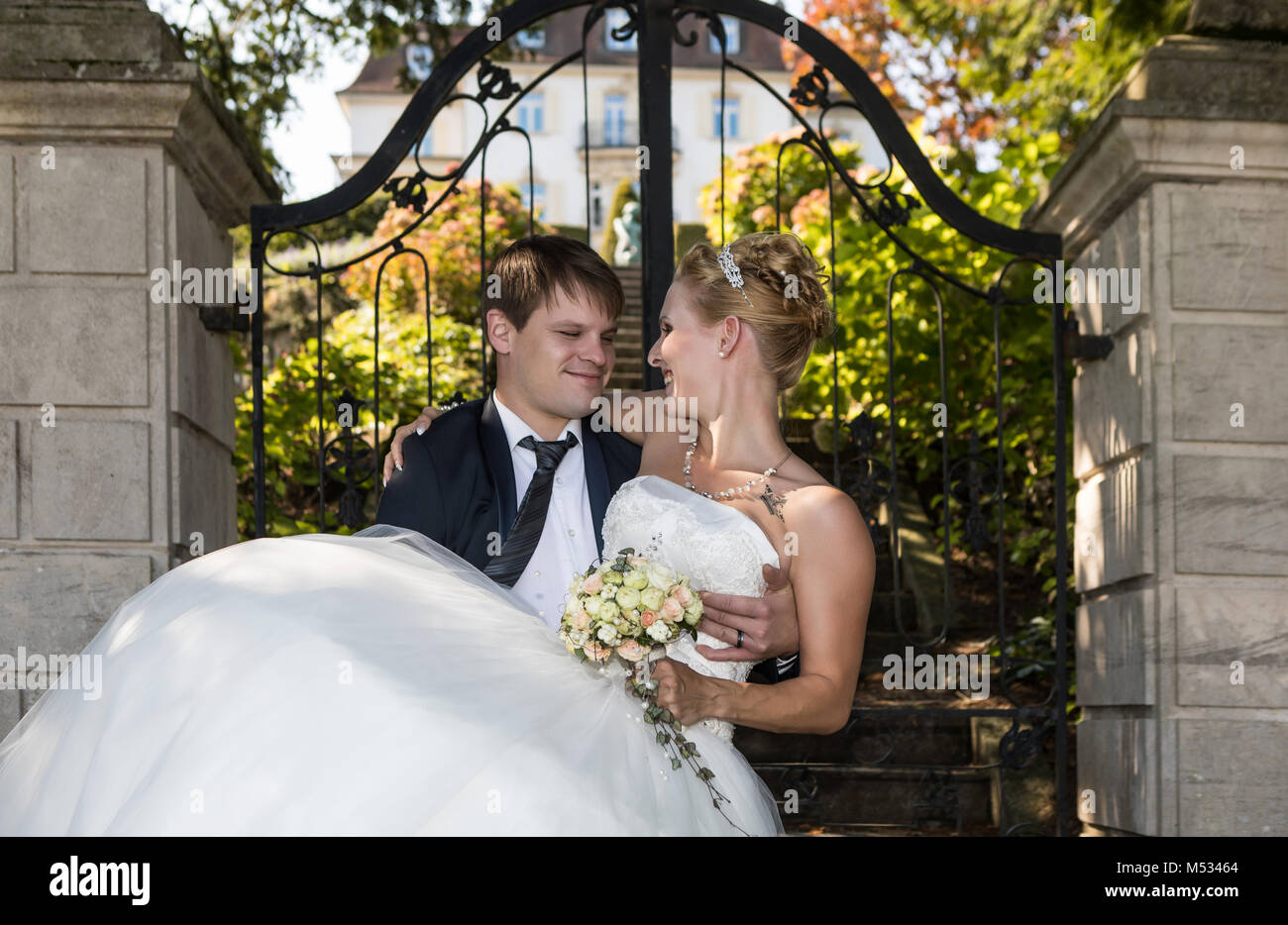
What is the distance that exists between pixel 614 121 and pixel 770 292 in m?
36.2

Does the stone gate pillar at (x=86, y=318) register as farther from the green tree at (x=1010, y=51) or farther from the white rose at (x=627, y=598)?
the green tree at (x=1010, y=51)

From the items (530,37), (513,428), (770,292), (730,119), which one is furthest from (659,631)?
(730,119)

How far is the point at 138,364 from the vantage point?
4.02 m

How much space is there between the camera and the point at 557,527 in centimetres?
348

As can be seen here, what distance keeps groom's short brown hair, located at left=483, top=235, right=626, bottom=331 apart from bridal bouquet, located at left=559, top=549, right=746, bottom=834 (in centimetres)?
103

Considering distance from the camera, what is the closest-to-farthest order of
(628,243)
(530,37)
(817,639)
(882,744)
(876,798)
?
(817,639), (876,798), (882,744), (530,37), (628,243)

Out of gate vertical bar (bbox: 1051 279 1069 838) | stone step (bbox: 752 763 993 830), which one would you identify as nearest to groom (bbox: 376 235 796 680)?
gate vertical bar (bbox: 1051 279 1069 838)

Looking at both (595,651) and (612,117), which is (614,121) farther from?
(595,651)

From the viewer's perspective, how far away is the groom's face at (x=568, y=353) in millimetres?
3457

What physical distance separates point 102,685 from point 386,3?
702 centimetres

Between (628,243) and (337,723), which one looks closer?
(337,723)

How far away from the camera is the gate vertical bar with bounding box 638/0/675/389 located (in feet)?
14.1

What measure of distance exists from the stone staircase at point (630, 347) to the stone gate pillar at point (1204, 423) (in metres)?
A: 3.16

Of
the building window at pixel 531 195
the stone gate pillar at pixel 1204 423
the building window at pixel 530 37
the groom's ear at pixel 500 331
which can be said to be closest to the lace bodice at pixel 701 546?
the groom's ear at pixel 500 331
